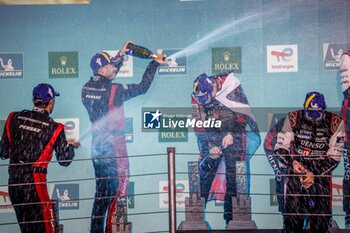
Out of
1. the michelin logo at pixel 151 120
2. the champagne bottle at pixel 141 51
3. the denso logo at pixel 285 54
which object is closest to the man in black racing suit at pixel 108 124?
the champagne bottle at pixel 141 51

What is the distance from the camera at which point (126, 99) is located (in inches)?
268

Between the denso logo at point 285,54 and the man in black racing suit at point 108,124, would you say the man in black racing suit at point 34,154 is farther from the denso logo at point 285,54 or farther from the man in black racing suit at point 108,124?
the denso logo at point 285,54

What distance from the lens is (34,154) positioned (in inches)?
256

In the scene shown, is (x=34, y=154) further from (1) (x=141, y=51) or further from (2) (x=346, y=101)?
(2) (x=346, y=101)

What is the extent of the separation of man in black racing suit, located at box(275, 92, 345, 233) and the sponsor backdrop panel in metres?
0.13

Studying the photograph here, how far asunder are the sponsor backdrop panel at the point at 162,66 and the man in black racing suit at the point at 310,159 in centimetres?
13

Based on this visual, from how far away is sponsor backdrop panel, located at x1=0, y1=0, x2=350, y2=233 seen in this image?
6.63 m

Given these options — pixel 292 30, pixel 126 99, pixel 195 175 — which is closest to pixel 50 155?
pixel 126 99

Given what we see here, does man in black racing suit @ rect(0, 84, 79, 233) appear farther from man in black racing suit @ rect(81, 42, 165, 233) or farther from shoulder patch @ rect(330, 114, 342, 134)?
shoulder patch @ rect(330, 114, 342, 134)

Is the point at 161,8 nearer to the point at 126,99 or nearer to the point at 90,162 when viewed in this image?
the point at 126,99

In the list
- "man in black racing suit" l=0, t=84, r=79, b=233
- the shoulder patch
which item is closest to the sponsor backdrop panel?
the shoulder patch

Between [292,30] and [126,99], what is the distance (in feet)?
5.88

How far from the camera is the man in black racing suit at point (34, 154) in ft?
21.0

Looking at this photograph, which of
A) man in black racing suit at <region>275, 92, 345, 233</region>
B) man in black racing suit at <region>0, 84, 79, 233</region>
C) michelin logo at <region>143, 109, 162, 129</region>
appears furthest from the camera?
michelin logo at <region>143, 109, 162, 129</region>
